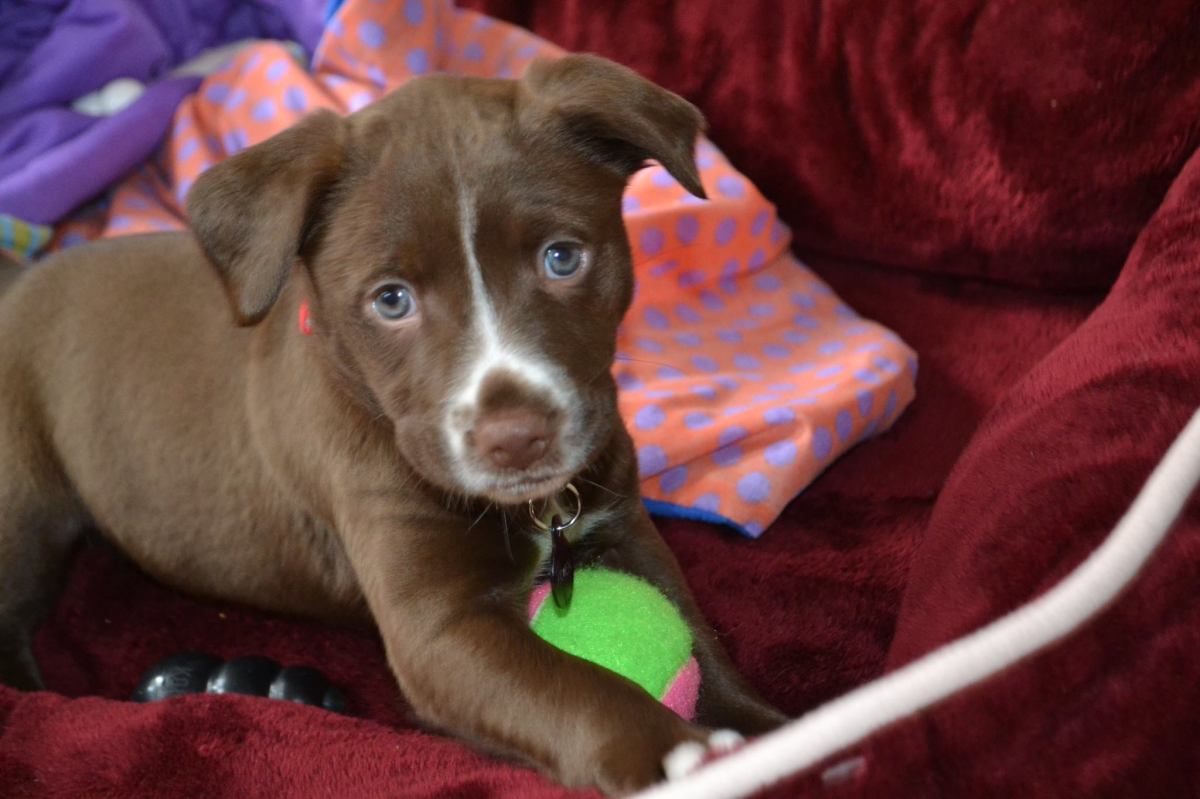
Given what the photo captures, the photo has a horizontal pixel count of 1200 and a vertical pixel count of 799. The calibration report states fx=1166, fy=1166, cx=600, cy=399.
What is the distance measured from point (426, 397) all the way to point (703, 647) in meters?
0.80

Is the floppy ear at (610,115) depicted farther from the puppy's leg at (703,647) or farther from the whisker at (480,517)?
the puppy's leg at (703,647)

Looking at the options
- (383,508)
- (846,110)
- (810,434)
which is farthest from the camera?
(846,110)

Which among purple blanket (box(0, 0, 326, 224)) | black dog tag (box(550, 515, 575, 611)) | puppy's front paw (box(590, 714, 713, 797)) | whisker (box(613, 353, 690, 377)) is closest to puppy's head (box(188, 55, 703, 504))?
black dog tag (box(550, 515, 575, 611))

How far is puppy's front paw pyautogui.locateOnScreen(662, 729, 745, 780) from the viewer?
172 centimetres

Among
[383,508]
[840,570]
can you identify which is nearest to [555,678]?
[383,508]

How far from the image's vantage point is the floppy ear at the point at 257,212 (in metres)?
1.99

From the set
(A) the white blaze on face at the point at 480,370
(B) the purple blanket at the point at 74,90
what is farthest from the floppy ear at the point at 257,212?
(B) the purple blanket at the point at 74,90

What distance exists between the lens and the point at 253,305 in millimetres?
2014

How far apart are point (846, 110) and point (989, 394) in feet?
3.33

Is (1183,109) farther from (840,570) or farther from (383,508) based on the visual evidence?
(383,508)

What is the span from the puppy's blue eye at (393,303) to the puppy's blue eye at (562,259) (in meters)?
0.25

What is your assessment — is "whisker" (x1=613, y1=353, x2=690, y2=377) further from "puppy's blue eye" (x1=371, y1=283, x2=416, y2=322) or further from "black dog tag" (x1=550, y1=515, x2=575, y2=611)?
"puppy's blue eye" (x1=371, y1=283, x2=416, y2=322)

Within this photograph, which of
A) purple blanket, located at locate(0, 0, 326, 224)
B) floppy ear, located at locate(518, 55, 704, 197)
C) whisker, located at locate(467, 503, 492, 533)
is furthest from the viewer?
purple blanket, located at locate(0, 0, 326, 224)

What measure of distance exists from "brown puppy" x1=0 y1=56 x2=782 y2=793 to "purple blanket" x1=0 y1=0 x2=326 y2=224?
1248 mm
